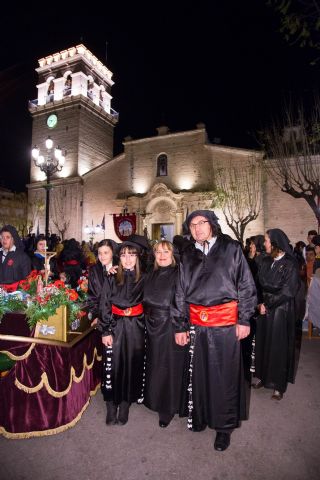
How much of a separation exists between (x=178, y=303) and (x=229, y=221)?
1982cm

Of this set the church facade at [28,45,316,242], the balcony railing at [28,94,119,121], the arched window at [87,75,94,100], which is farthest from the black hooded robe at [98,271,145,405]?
the arched window at [87,75,94,100]

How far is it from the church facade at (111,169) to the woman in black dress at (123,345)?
63.4 feet

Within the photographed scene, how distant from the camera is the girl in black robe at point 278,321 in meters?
4.32

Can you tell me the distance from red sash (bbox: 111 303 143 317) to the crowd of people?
0.01 m

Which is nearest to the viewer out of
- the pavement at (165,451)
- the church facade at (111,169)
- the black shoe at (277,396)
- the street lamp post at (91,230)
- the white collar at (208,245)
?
the pavement at (165,451)

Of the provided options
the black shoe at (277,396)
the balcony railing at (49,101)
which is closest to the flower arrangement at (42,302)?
the black shoe at (277,396)

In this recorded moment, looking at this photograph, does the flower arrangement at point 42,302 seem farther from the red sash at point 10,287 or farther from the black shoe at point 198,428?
the black shoe at point 198,428

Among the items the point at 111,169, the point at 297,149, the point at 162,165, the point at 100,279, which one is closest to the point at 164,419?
the point at 100,279

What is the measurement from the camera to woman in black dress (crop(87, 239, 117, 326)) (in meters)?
3.84

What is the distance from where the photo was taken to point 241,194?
22609 mm

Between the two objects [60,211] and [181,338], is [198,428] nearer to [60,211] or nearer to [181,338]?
[181,338]

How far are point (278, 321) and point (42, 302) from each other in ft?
10.6

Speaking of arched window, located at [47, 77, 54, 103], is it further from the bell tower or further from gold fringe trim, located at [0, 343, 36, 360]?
gold fringe trim, located at [0, 343, 36, 360]

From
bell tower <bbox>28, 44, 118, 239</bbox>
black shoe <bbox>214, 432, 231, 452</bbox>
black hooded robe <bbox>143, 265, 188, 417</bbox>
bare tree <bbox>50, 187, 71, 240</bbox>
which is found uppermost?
bell tower <bbox>28, 44, 118, 239</bbox>
